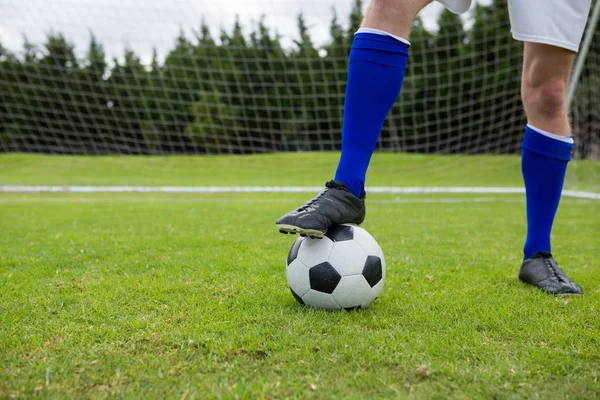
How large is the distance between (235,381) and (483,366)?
0.73 metres

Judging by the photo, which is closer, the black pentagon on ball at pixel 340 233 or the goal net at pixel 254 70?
the black pentagon on ball at pixel 340 233

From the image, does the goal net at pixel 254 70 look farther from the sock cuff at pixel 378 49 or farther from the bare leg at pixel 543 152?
the sock cuff at pixel 378 49

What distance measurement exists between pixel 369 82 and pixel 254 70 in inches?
672

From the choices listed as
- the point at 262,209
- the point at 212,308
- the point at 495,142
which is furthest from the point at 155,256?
the point at 495,142

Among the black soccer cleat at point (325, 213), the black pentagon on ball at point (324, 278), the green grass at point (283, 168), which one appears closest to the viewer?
the black soccer cleat at point (325, 213)

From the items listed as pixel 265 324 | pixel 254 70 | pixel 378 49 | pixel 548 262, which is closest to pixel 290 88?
pixel 254 70

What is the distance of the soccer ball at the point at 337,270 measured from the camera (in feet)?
6.58

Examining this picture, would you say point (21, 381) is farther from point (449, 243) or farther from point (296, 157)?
point (296, 157)

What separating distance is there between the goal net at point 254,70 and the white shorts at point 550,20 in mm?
8884

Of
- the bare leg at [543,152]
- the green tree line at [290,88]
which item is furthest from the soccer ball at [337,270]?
the green tree line at [290,88]

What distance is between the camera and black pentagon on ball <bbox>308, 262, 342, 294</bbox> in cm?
200

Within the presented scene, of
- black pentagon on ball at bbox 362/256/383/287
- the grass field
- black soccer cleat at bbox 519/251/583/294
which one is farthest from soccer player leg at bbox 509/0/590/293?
black pentagon on ball at bbox 362/256/383/287

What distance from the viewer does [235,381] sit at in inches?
53.8

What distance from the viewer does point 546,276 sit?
2.45m
